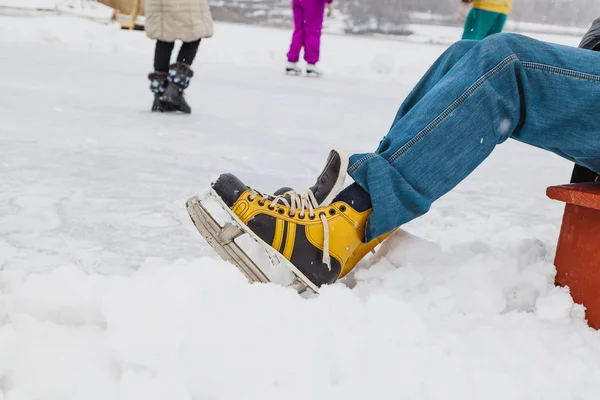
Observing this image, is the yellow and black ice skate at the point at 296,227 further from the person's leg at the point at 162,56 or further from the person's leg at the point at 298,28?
the person's leg at the point at 298,28

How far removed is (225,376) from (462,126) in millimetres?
562

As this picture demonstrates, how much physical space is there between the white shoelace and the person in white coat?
7.60 ft

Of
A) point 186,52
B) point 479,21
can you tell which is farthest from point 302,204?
point 479,21

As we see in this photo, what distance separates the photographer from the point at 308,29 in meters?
5.98

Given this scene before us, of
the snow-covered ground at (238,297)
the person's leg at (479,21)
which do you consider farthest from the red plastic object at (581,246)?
the person's leg at (479,21)

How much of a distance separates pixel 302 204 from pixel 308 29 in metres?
5.03

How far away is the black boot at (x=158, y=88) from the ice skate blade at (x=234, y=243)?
2.32 meters

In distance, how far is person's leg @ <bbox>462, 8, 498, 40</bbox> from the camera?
4.05 metres

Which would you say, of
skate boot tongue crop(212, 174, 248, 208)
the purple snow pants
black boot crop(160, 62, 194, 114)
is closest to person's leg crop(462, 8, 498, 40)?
black boot crop(160, 62, 194, 114)

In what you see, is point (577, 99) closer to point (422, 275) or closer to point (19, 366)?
point (422, 275)

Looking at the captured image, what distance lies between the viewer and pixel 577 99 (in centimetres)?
111

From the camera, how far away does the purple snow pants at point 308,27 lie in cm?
595

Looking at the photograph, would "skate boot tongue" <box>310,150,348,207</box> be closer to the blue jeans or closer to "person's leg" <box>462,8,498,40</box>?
the blue jeans

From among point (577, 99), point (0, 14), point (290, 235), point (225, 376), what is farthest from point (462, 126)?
point (0, 14)
